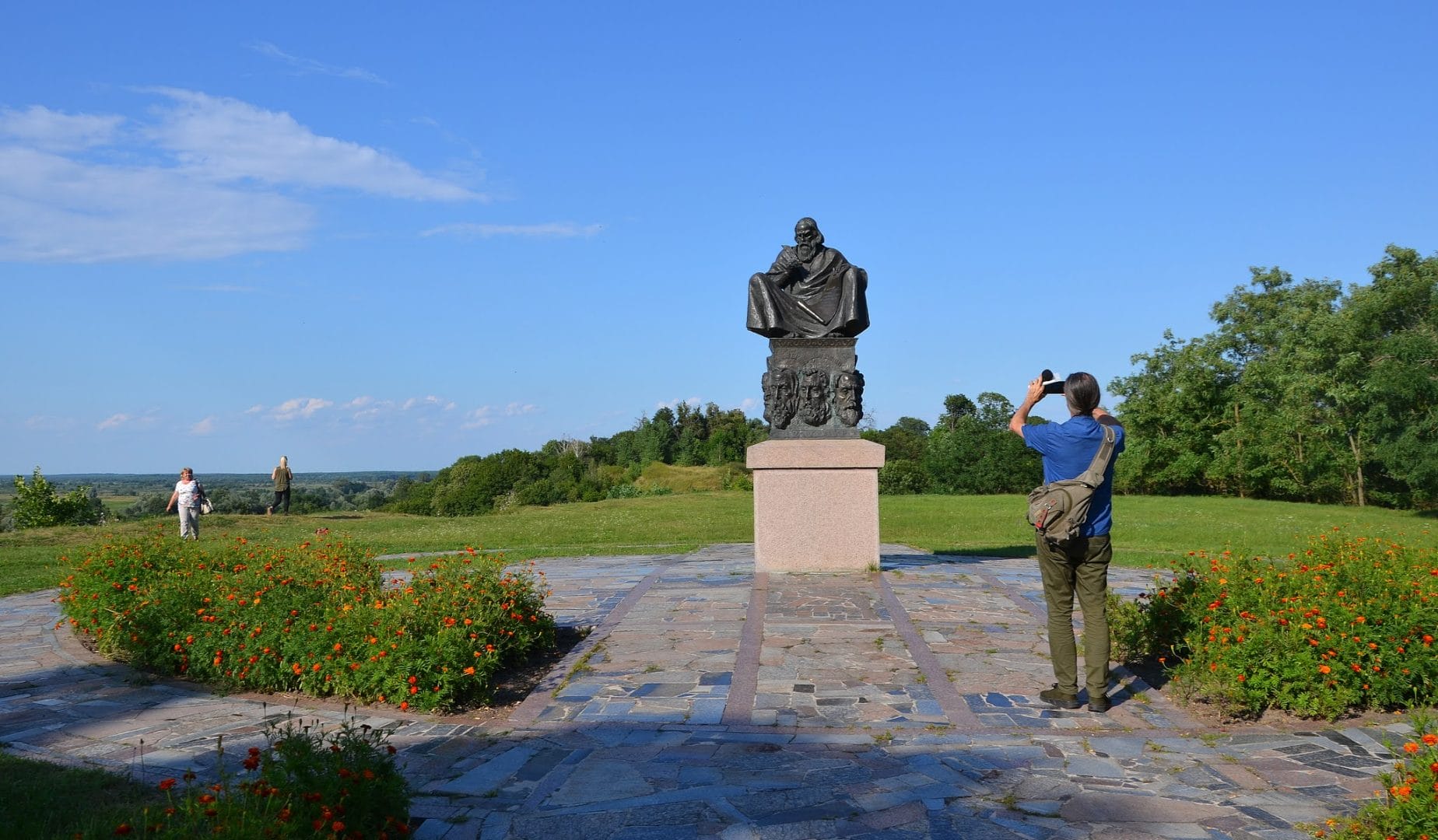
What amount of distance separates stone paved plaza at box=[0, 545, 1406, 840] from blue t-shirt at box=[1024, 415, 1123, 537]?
48.8 inches

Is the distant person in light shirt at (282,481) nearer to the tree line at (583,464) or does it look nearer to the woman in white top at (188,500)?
the woman in white top at (188,500)

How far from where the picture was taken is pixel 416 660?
6.20 metres

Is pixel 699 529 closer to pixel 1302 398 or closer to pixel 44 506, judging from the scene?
pixel 44 506

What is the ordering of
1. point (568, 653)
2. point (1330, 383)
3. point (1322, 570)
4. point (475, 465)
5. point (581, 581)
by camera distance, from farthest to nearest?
point (475, 465)
point (1330, 383)
point (581, 581)
point (568, 653)
point (1322, 570)

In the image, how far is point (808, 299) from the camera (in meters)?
11.6

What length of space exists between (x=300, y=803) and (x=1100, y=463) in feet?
15.1

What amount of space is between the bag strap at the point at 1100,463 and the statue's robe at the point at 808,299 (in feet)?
18.8

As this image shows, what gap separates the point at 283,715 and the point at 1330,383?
123ft

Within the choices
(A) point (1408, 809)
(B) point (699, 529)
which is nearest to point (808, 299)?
(A) point (1408, 809)

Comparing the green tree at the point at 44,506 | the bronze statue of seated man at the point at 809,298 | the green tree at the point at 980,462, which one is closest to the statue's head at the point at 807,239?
the bronze statue of seated man at the point at 809,298

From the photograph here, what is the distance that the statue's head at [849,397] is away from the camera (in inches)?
447

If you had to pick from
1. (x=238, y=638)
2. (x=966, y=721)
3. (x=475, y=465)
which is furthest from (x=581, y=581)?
(x=475, y=465)

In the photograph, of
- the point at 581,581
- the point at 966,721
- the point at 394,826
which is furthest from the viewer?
the point at 581,581

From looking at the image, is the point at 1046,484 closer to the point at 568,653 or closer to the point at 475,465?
the point at 568,653
